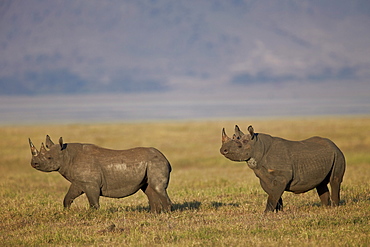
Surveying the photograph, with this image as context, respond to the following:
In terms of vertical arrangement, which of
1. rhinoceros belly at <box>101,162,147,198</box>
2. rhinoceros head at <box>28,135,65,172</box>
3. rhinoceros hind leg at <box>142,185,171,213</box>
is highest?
rhinoceros head at <box>28,135,65,172</box>

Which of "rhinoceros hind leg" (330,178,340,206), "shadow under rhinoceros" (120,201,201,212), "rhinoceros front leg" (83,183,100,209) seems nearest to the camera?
"rhinoceros front leg" (83,183,100,209)

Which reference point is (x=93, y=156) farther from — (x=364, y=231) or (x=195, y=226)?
(x=364, y=231)

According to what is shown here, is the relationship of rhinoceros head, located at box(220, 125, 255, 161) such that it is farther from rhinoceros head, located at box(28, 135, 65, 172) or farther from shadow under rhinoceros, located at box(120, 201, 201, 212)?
rhinoceros head, located at box(28, 135, 65, 172)

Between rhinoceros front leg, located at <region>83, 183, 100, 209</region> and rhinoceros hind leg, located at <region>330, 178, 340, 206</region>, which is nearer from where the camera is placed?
rhinoceros front leg, located at <region>83, 183, 100, 209</region>

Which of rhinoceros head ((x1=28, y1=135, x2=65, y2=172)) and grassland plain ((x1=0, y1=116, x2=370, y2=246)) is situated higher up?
rhinoceros head ((x1=28, y1=135, x2=65, y2=172))

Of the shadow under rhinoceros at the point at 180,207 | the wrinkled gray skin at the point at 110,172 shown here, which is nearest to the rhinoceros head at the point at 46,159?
the wrinkled gray skin at the point at 110,172

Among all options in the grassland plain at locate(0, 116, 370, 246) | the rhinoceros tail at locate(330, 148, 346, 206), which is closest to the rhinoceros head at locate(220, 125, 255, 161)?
the grassland plain at locate(0, 116, 370, 246)

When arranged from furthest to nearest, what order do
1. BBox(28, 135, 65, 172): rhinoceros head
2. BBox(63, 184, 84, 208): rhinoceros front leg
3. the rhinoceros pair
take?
1. BBox(63, 184, 84, 208): rhinoceros front leg
2. BBox(28, 135, 65, 172): rhinoceros head
3. the rhinoceros pair

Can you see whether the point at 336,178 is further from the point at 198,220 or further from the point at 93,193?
the point at 93,193

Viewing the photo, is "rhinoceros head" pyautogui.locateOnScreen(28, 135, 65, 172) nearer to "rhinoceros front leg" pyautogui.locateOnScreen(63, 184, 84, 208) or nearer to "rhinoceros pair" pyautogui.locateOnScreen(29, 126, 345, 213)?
"rhinoceros pair" pyautogui.locateOnScreen(29, 126, 345, 213)

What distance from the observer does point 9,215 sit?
41.9ft

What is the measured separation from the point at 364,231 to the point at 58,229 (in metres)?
5.75

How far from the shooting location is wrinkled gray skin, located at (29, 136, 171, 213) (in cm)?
1264

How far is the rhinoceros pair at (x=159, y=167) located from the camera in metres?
12.3
